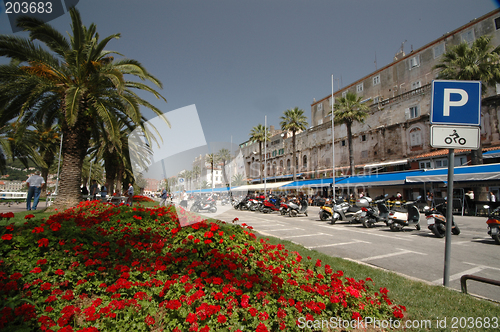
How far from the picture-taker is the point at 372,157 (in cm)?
Answer: 3234

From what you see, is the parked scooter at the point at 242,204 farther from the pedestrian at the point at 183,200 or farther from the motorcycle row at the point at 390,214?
the pedestrian at the point at 183,200

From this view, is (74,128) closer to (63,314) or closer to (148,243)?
(148,243)

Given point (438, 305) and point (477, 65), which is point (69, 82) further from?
point (477, 65)

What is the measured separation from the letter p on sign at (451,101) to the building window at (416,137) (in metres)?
27.2

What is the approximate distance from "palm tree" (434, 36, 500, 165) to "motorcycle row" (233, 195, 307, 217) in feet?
43.3

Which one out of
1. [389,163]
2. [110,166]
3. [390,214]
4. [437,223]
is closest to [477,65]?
[389,163]

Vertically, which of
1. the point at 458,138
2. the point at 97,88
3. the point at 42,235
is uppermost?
the point at 97,88

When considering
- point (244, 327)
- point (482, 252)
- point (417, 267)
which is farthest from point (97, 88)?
point (482, 252)

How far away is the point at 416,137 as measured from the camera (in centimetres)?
2734

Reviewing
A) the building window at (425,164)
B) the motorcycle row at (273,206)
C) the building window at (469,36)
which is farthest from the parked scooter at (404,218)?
the building window at (469,36)

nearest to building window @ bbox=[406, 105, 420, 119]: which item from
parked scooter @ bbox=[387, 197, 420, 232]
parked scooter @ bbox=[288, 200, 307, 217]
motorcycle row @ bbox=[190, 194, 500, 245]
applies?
parked scooter @ bbox=[288, 200, 307, 217]

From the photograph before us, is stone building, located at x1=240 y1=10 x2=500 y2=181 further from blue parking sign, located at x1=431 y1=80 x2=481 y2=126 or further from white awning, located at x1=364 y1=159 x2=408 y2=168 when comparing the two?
blue parking sign, located at x1=431 y1=80 x2=481 y2=126

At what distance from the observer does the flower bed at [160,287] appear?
8.19 ft

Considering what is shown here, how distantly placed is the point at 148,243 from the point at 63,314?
1997mm
